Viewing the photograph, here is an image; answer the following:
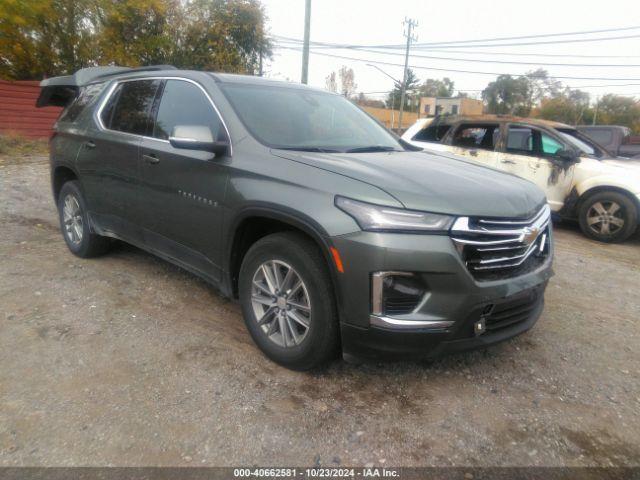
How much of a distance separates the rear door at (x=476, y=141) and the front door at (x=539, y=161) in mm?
177

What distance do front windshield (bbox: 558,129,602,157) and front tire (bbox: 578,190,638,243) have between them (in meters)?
0.83

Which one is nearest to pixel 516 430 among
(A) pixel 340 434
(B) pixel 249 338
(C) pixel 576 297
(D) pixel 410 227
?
(A) pixel 340 434

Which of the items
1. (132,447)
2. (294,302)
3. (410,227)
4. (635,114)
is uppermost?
(635,114)

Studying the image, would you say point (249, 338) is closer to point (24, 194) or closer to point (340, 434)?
point (340, 434)

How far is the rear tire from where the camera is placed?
4.66m

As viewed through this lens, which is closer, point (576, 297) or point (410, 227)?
point (410, 227)

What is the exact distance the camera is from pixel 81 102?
4805 millimetres

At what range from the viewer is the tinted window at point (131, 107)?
392 centimetres

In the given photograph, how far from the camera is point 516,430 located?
8.33 ft

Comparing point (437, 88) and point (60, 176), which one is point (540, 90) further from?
point (60, 176)

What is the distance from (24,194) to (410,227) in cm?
736

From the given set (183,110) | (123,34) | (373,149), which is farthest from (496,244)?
(123,34)

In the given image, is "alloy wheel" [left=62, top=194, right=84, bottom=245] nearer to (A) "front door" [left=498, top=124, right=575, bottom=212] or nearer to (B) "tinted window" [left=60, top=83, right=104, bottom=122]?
(B) "tinted window" [left=60, top=83, right=104, bottom=122]

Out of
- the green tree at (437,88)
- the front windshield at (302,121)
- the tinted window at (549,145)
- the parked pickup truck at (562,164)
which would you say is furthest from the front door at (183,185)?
the green tree at (437,88)
